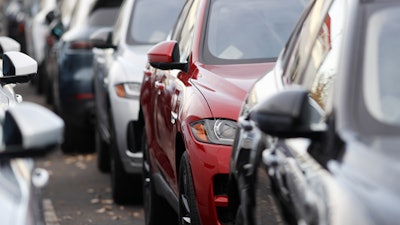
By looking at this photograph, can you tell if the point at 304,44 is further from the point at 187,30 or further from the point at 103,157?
the point at 103,157

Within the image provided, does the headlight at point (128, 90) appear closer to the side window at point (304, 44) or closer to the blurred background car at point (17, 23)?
the side window at point (304, 44)

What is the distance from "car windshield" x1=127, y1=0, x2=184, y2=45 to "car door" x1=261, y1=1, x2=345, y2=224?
601cm

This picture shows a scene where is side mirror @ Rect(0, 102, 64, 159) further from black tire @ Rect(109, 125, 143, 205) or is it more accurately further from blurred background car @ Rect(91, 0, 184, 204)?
black tire @ Rect(109, 125, 143, 205)

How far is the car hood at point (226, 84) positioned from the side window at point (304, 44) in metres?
1.60

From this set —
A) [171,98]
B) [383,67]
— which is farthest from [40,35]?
[383,67]

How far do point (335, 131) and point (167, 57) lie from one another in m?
4.43

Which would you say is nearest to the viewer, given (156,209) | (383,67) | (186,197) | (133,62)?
(383,67)

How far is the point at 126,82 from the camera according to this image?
11.9m

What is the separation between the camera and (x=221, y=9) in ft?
31.4

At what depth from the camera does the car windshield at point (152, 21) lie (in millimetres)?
12578

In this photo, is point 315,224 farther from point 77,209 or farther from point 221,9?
point 77,209

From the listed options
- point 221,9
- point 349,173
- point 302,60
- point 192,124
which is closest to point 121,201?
point 221,9

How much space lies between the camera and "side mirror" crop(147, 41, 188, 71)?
910cm

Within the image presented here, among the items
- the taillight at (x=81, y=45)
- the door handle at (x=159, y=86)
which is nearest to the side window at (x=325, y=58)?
the door handle at (x=159, y=86)
